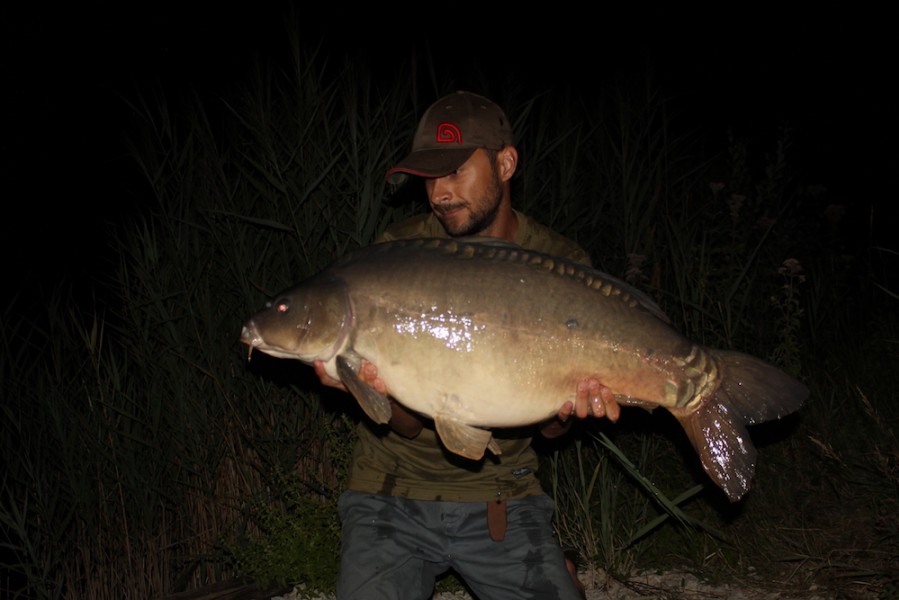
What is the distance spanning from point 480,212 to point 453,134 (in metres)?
0.26

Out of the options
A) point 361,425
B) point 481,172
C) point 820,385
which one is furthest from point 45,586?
point 820,385

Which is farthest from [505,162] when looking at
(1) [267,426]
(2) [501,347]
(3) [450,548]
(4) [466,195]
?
(1) [267,426]

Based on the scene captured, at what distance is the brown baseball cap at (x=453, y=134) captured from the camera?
8.51ft

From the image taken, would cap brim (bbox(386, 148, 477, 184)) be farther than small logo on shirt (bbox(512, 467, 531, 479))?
No

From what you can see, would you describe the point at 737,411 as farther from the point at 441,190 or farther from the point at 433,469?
the point at 441,190

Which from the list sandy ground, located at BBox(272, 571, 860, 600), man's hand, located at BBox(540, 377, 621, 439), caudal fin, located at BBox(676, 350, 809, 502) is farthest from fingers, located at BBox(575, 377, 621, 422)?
sandy ground, located at BBox(272, 571, 860, 600)

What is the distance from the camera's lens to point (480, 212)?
8.79ft

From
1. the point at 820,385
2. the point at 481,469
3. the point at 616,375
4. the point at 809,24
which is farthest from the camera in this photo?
the point at 809,24

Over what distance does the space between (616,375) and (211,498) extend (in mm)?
2038

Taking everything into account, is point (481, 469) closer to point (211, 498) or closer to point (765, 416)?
point (765, 416)

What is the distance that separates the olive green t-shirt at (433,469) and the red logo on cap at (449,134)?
87 cm

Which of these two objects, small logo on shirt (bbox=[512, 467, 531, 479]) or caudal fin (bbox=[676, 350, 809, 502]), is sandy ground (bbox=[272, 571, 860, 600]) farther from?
caudal fin (bbox=[676, 350, 809, 502])

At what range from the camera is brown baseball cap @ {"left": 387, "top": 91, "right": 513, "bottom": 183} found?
8.51 ft

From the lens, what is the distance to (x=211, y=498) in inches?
138
